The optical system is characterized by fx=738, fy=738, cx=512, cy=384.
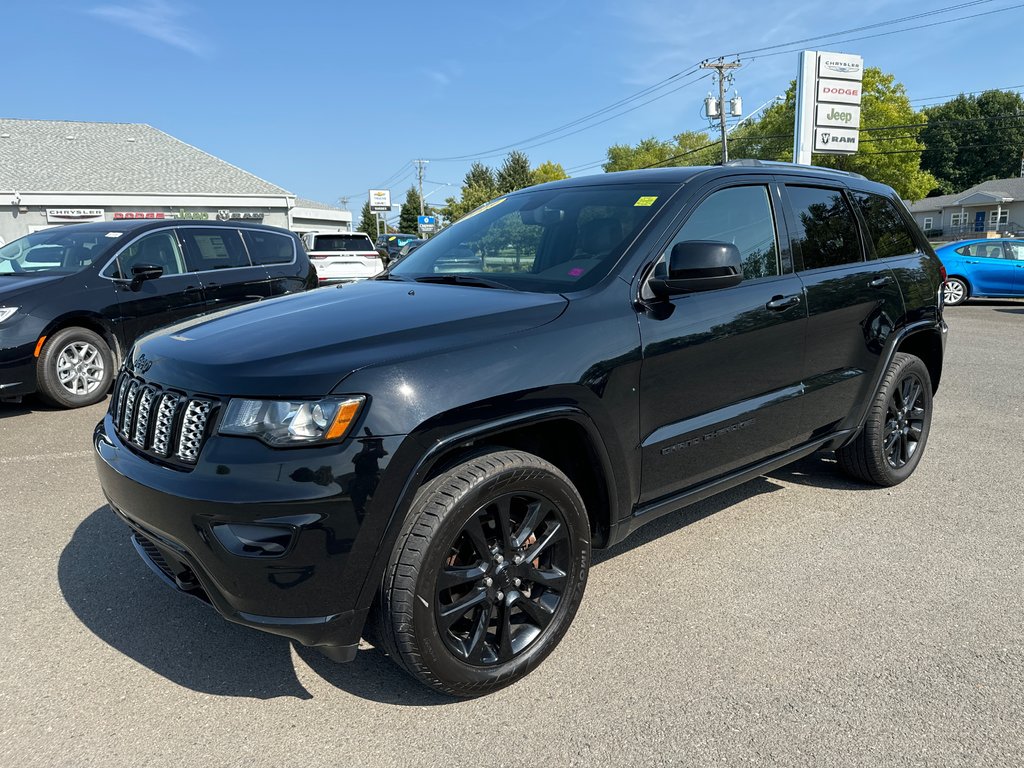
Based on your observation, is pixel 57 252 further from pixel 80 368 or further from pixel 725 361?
pixel 725 361

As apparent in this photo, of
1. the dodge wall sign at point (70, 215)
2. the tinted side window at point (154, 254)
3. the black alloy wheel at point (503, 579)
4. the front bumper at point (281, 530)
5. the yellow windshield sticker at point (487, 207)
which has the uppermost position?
the dodge wall sign at point (70, 215)

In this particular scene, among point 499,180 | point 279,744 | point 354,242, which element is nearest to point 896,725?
point 279,744

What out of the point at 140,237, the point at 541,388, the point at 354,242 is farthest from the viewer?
the point at 354,242

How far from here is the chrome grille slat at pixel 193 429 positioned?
7.48 feet

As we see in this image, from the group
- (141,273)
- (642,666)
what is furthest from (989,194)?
(642,666)

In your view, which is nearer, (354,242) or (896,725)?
(896,725)

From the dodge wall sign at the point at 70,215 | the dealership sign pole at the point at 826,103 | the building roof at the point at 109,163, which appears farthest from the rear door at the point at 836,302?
the building roof at the point at 109,163

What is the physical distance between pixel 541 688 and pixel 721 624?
0.85 meters

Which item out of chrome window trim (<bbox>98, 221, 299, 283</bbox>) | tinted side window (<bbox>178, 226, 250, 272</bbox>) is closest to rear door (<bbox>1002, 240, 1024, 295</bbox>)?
chrome window trim (<bbox>98, 221, 299, 283</bbox>)

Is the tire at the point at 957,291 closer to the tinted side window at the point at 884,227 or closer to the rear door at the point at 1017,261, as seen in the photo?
the rear door at the point at 1017,261

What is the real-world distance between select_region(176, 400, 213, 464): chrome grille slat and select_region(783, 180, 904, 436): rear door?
2778mm

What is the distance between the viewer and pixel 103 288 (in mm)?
7035

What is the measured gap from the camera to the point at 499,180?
251 ft

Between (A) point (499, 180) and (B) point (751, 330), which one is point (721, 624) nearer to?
(B) point (751, 330)
